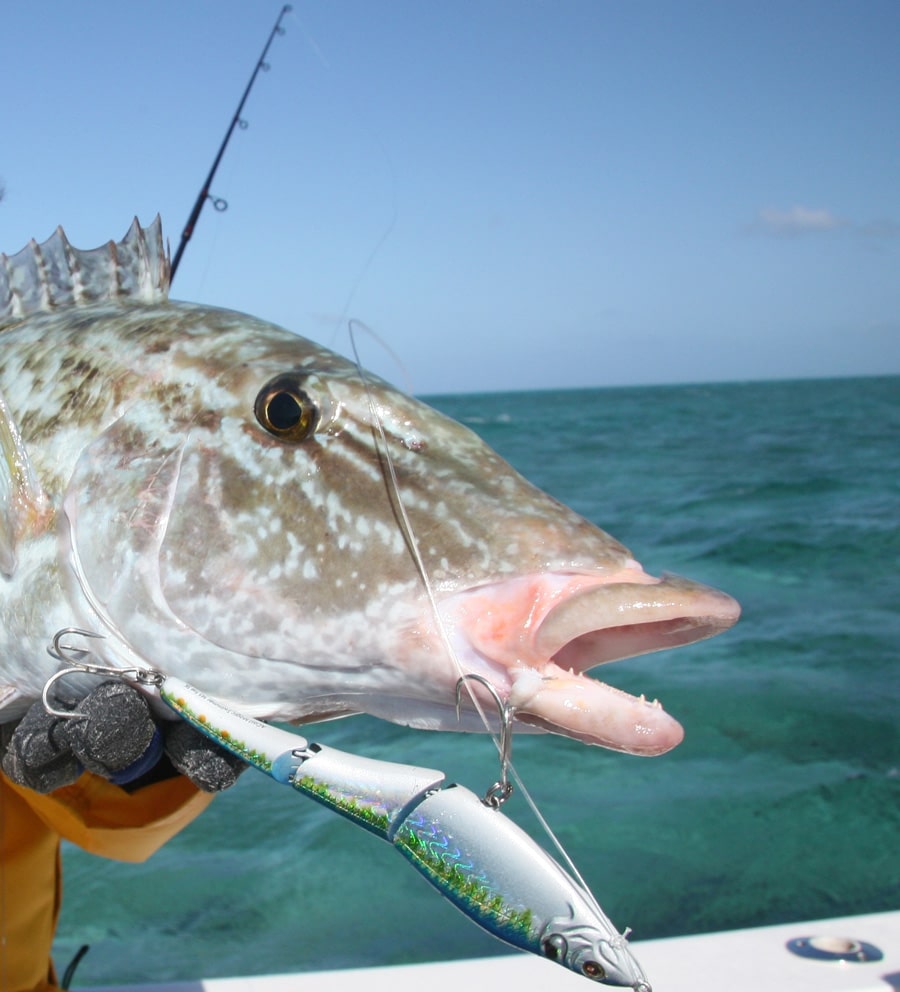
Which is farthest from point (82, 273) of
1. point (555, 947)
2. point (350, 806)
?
point (555, 947)

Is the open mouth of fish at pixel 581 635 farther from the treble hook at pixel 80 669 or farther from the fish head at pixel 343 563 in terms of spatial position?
the treble hook at pixel 80 669

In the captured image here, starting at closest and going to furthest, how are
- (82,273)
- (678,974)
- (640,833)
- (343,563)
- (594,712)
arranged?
(594,712) < (343,563) < (82,273) < (678,974) < (640,833)

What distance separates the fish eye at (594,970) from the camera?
1.20m

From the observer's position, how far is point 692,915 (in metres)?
4.49

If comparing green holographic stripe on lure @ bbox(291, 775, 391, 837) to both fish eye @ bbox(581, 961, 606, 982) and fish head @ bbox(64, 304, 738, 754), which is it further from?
fish eye @ bbox(581, 961, 606, 982)

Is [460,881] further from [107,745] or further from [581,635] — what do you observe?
[107,745]

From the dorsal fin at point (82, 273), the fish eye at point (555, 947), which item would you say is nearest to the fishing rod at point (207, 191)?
the dorsal fin at point (82, 273)

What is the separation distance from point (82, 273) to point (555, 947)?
1.75 m

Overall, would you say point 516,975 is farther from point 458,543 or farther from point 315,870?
point 315,870

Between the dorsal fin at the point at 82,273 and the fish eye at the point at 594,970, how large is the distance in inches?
61.7

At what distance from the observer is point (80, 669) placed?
162cm

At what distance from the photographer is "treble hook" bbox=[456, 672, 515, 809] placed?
1.33 metres

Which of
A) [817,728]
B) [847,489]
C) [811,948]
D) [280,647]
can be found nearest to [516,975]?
[811,948]

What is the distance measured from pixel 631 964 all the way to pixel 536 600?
0.51 meters
